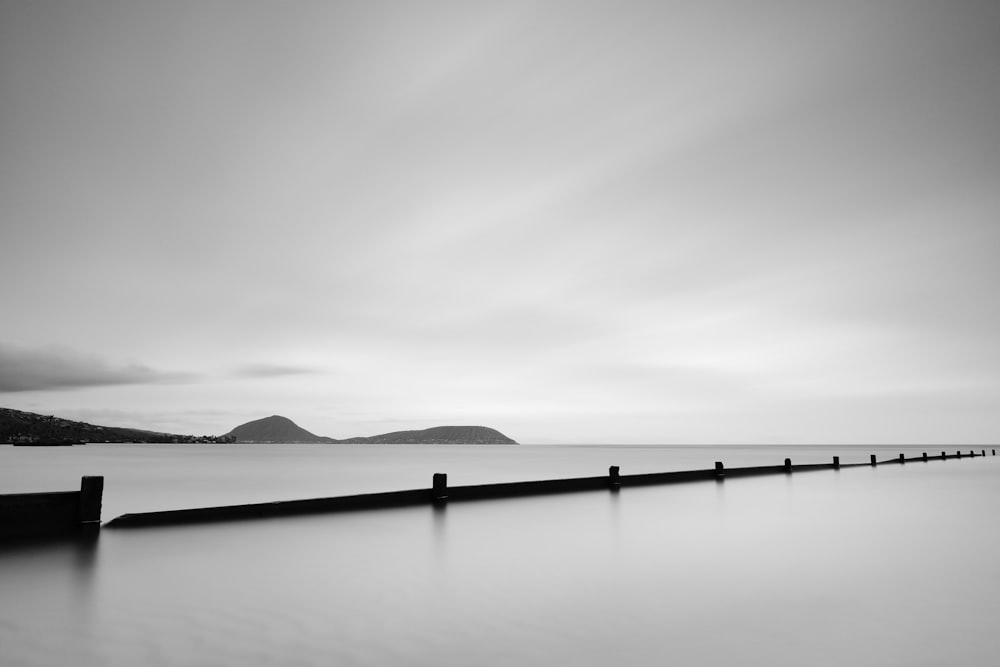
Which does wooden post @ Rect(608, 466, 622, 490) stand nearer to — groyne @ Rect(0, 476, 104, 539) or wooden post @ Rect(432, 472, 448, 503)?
wooden post @ Rect(432, 472, 448, 503)

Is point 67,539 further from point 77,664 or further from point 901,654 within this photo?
point 901,654

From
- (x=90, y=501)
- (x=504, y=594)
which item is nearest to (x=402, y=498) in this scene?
(x=90, y=501)

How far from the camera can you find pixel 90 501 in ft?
35.4

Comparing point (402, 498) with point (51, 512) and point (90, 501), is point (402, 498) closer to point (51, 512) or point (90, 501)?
point (90, 501)

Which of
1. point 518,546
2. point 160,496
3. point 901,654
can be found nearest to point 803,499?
point 518,546

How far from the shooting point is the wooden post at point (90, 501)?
1075cm

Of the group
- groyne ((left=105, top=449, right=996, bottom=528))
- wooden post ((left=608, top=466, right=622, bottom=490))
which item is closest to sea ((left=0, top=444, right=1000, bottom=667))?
groyne ((left=105, top=449, right=996, bottom=528))

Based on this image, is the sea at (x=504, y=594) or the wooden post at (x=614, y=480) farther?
the wooden post at (x=614, y=480)

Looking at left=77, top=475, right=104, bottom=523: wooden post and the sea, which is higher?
left=77, top=475, right=104, bottom=523: wooden post

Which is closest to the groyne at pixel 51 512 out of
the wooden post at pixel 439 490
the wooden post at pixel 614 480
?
the wooden post at pixel 439 490

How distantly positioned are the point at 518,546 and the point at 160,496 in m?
27.8

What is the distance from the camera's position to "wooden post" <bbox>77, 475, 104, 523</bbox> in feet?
35.3

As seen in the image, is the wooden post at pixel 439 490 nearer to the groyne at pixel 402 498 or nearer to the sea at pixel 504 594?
the groyne at pixel 402 498

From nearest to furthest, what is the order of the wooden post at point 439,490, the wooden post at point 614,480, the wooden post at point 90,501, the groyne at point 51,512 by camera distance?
the groyne at point 51,512 → the wooden post at point 90,501 → the wooden post at point 439,490 → the wooden post at point 614,480
